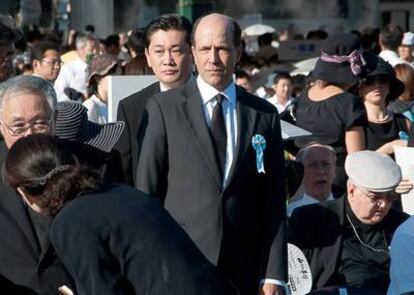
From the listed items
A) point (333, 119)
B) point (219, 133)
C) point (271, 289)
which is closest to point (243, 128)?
point (219, 133)

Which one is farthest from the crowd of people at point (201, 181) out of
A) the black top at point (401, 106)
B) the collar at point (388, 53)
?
the collar at point (388, 53)

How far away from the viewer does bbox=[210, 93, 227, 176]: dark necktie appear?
18.4 ft

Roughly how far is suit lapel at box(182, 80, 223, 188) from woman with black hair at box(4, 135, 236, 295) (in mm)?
1077

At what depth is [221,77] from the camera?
5711 mm

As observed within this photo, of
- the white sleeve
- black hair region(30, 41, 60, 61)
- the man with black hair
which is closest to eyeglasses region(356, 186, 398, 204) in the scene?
the white sleeve

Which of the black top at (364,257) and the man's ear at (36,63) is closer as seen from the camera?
the black top at (364,257)

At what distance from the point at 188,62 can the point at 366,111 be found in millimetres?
2216

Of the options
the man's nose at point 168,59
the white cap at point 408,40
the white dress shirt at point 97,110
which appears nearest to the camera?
the man's nose at point 168,59

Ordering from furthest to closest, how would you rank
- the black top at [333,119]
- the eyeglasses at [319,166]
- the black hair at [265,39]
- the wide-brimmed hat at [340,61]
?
1. the black hair at [265,39]
2. the wide-brimmed hat at [340,61]
3. the black top at [333,119]
4. the eyeglasses at [319,166]

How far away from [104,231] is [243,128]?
4.76ft

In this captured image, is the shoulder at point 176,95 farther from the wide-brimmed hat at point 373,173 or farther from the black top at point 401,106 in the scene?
the black top at point 401,106

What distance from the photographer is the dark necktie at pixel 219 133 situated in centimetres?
560

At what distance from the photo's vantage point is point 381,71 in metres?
8.87

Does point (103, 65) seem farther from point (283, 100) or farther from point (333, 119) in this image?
point (283, 100)
